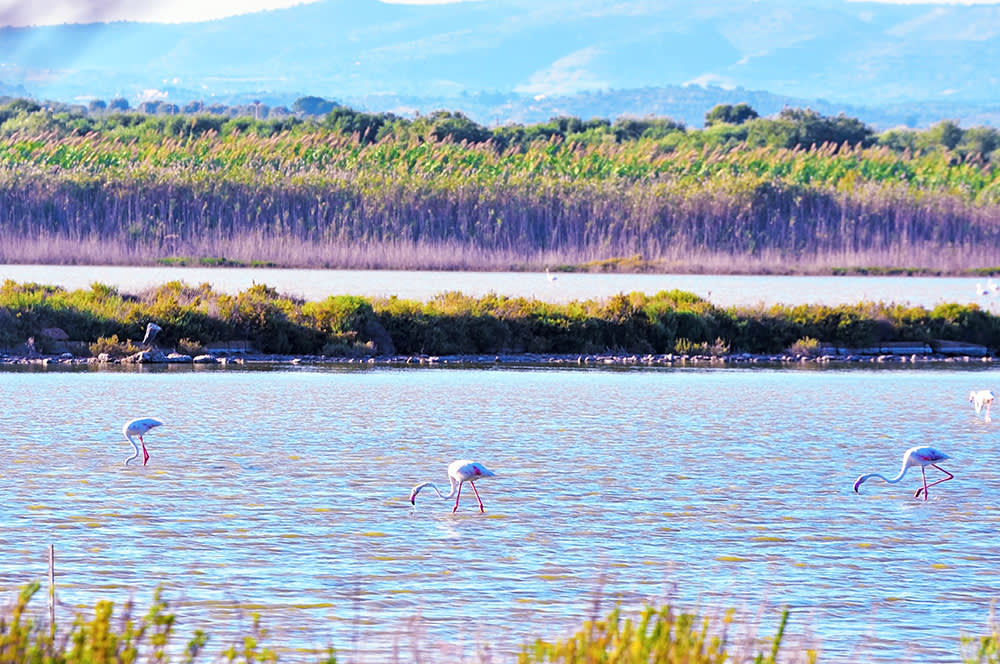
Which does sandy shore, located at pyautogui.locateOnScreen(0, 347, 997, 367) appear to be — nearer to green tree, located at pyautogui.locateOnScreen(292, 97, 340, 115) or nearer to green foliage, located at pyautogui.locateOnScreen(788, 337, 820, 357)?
green foliage, located at pyautogui.locateOnScreen(788, 337, 820, 357)

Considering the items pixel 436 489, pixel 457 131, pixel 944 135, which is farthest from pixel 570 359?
pixel 944 135

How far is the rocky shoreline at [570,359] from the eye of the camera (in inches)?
925

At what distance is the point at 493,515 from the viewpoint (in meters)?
12.6

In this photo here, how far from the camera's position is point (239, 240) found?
3781cm

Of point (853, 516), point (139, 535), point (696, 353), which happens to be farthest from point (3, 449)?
point (696, 353)

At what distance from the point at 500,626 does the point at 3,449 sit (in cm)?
742

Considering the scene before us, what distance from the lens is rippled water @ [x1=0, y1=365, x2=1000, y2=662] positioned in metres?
9.57

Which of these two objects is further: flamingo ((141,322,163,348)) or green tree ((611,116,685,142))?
green tree ((611,116,685,142))

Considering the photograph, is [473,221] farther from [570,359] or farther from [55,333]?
[55,333]

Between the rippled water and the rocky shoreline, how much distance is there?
2.54 meters

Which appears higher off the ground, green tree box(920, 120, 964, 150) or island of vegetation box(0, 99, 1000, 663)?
green tree box(920, 120, 964, 150)

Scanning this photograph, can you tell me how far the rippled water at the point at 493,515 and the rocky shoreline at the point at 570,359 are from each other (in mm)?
2543

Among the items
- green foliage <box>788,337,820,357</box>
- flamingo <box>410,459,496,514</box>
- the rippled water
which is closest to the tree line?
green foliage <box>788,337,820,357</box>

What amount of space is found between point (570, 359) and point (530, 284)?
8136 millimetres
